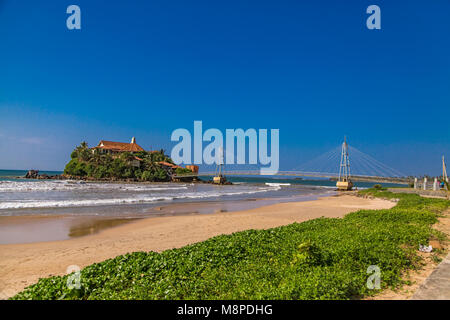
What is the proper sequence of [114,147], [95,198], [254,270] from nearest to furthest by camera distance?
[254,270] < [95,198] < [114,147]

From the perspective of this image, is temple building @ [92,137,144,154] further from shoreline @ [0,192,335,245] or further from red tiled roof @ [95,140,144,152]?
shoreline @ [0,192,335,245]

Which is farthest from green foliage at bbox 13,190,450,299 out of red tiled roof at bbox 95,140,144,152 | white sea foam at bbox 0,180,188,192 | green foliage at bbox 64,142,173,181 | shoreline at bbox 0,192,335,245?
red tiled roof at bbox 95,140,144,152

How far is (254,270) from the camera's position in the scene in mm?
4613

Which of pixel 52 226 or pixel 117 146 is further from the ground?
pixel 117 146

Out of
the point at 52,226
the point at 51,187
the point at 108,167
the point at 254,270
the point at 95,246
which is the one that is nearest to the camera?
the point at 254,270

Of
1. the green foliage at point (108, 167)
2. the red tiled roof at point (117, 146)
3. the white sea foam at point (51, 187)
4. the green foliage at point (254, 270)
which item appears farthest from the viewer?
the red tiled roof at point (117, 146)

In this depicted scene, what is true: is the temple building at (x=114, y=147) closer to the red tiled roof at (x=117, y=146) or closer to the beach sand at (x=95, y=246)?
the red tiled roof at (x=117, y=146)

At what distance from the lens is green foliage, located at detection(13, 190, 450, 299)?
149 inches

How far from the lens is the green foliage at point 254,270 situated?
3.79 metres

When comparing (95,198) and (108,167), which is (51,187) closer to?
(95,198)

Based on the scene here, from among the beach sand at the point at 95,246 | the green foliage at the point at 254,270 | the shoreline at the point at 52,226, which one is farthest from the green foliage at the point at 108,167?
the green foliage at the point at 254,270

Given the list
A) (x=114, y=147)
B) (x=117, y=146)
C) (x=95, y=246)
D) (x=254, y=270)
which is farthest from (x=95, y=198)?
(x=117, y=146)

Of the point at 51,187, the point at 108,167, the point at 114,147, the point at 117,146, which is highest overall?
the point at 117,146
